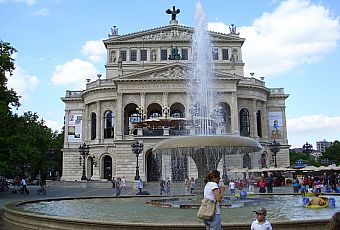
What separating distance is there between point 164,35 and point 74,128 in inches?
771

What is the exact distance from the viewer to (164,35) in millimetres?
64375

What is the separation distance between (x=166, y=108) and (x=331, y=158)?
56.2m

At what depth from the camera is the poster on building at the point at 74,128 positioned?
61.4 meters

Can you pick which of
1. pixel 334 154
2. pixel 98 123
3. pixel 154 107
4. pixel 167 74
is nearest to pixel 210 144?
pixel 167 74

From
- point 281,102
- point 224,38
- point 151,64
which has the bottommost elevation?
point 281,102

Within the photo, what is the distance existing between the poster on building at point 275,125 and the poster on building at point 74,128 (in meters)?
28.2

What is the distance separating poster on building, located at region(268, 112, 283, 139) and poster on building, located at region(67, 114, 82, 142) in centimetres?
2820

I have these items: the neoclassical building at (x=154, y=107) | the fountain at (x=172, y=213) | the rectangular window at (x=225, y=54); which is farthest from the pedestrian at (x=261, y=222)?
the rectangular window at (x=225, y=54)

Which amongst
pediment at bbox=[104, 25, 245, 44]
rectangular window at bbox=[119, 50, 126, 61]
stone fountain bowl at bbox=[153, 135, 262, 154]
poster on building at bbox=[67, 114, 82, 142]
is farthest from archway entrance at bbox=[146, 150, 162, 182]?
stone fountain bowl at bbox=[153, 135, 262, 154]

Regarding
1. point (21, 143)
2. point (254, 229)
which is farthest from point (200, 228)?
point (21, 143)

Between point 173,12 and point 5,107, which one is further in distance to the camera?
point 173,12

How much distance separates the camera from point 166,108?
5325 cm

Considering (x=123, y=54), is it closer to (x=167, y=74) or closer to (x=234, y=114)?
(x=167, y=74)

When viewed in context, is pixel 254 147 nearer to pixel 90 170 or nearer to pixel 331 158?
pixel 90 170
